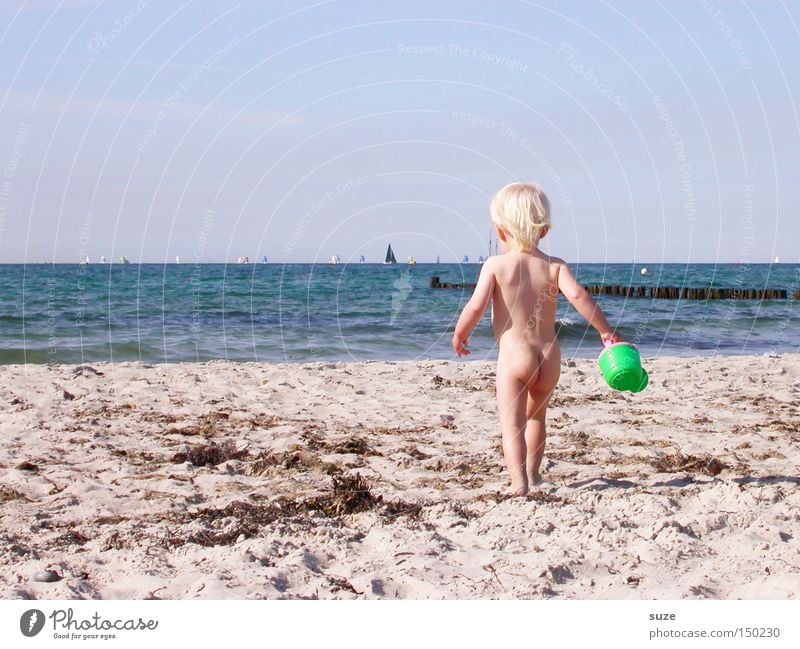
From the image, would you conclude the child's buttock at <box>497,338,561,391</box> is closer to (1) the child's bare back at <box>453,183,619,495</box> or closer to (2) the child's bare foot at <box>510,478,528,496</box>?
(1) the child's bare back at <box>453,183,619,495</box>

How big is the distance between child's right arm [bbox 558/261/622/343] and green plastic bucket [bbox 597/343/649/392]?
12cm

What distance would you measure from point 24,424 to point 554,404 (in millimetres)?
5086

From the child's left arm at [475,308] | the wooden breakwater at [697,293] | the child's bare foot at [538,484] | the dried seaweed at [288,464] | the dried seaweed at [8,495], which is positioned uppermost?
the wooden breakwater at [697,293]

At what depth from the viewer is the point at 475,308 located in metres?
5.37

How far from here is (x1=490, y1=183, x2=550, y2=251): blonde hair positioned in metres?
5.39

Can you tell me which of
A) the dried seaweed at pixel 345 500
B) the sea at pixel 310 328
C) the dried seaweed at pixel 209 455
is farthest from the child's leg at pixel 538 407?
the sea at pixel 310 328

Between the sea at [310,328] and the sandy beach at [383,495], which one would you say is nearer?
the sandy beach at [383,495]

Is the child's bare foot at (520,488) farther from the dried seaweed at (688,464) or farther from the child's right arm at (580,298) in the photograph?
the dried seaweed at (688,464)

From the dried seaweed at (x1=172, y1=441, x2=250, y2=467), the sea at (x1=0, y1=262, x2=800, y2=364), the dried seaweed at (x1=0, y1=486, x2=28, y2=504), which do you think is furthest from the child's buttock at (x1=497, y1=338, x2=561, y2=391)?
the sea at (x1=0, y1=262, x2=800, y2=364)

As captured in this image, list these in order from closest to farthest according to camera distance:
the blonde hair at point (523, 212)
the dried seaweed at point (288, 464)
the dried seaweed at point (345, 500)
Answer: the dried seaweed at point (345, 500), the blonde hair at point (523, 212), the dried seaweed at point (288, 464)

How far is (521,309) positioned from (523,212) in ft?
1.94

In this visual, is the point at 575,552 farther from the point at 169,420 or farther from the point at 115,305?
the point at 115,305

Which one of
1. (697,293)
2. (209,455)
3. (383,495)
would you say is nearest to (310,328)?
(209,455)

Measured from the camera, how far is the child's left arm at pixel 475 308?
17.6 feet
